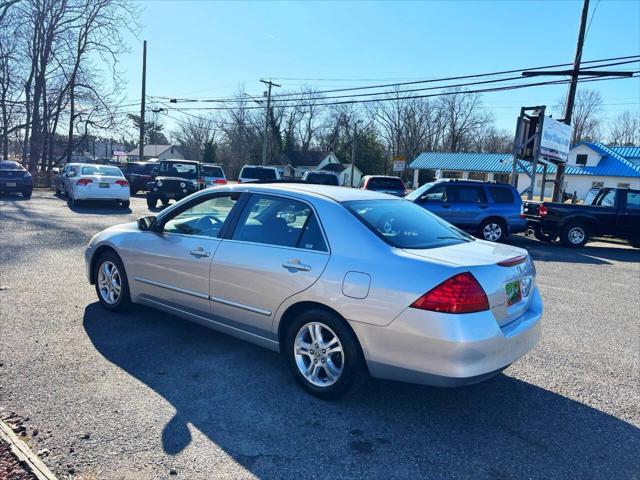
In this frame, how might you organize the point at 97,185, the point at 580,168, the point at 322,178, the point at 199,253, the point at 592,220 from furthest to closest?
1. the point at 580,168
2. the point at 322,178
3. the point at 97,185
4. the point at 592,220
5. the point at 199,253

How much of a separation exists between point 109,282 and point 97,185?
12.9m

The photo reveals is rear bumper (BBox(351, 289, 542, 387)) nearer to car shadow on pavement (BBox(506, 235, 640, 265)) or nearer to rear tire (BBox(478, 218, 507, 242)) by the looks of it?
car shadow on pavement (BBox(506, 235, 640, 265))

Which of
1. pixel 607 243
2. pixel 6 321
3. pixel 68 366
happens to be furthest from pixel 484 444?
pixel 607 243

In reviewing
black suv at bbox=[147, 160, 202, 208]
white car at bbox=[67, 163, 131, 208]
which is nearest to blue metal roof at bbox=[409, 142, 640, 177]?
black suv at bbox=[147, 160, 202, 208]

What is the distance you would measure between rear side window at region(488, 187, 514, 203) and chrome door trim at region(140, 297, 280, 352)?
10.9 meters

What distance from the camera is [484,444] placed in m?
2.96

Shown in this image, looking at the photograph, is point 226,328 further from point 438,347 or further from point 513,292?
point 513,292

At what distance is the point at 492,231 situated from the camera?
42.9ft

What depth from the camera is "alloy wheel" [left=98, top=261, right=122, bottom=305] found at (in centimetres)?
505

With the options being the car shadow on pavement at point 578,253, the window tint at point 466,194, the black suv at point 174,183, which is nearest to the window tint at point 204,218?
the car shadow on pavement at point 578,253

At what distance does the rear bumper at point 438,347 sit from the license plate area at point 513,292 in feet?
0.68

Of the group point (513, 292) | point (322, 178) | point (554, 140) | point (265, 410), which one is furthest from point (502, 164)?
point (265, 410)

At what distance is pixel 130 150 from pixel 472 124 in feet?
243

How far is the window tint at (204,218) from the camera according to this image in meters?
4.21
